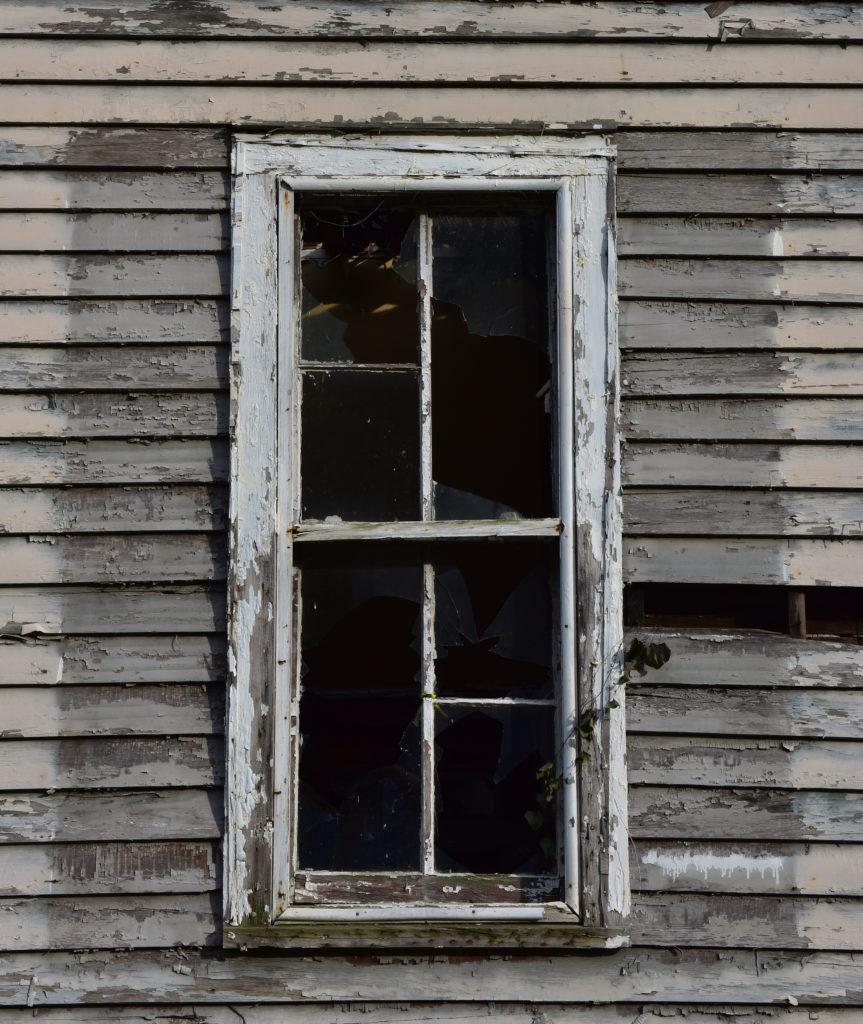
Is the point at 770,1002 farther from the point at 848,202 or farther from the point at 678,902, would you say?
→ the point at 848,202

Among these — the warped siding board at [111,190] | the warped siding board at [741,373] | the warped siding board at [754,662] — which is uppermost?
the warped siding board at [111,190]

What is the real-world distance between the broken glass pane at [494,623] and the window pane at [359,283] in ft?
2.00

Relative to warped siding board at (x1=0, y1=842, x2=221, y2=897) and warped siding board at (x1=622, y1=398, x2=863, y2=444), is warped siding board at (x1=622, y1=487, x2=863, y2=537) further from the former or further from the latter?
warped siding board at (x1=0, y1=842, x2=221, y2=897)

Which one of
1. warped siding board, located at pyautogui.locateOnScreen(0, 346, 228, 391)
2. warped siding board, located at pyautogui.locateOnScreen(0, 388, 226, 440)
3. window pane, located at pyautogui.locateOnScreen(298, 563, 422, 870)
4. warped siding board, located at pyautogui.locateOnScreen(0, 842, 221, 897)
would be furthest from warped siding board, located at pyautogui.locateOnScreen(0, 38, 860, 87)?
warped siding board, located at pyautogui.locateOnScreen(0, 842, 221, 897)

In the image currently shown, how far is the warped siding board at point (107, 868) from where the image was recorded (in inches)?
95.9

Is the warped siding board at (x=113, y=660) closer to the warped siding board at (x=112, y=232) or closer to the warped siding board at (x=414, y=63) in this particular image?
the warped siding board at (x=112, y=232)

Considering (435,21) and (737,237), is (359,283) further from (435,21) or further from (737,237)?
(737,237)

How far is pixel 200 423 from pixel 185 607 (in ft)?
1.61

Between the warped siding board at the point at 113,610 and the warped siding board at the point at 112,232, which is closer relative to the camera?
the warped siding board at the point at 113,610

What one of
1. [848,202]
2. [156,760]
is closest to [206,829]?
[156,760]

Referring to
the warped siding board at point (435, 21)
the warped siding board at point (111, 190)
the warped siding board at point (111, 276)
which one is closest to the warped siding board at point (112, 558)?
the warped siding board at point (111, 276)

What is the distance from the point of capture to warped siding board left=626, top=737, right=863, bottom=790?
2.48m

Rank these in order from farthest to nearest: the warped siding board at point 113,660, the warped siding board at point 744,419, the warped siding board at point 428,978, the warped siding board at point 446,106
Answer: the warped siding board at point 446,106
the warped siding board at point 744,419
the warped siding board at point 113,660
the warped siding board at point 428,978

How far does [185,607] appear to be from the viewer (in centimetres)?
253
